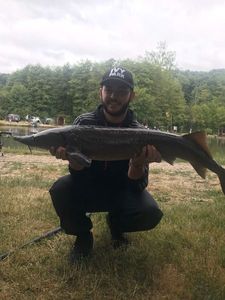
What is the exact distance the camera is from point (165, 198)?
7480mm

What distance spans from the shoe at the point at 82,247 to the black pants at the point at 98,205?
0.07 metres

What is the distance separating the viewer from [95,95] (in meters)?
66.8

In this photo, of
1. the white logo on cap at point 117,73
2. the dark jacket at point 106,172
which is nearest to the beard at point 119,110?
the dark jacket at point 106,172

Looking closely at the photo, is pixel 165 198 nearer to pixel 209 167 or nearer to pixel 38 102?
pixel 209 167

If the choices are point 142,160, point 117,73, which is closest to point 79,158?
point 142,160

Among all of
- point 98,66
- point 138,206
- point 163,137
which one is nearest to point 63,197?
point 138,206

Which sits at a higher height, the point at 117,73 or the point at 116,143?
the point at 117,73

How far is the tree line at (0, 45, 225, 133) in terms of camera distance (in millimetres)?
70938

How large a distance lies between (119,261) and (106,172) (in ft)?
2.87

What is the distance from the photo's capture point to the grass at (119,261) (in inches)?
143

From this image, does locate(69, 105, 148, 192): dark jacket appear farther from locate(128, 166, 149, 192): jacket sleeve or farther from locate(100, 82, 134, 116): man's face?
locate(100, 82, 134, 116): man's face

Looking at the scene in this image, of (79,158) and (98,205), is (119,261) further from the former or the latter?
(79,158)

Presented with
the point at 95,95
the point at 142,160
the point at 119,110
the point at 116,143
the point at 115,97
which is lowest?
the point at 95,95

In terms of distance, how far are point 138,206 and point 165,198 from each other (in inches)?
128
